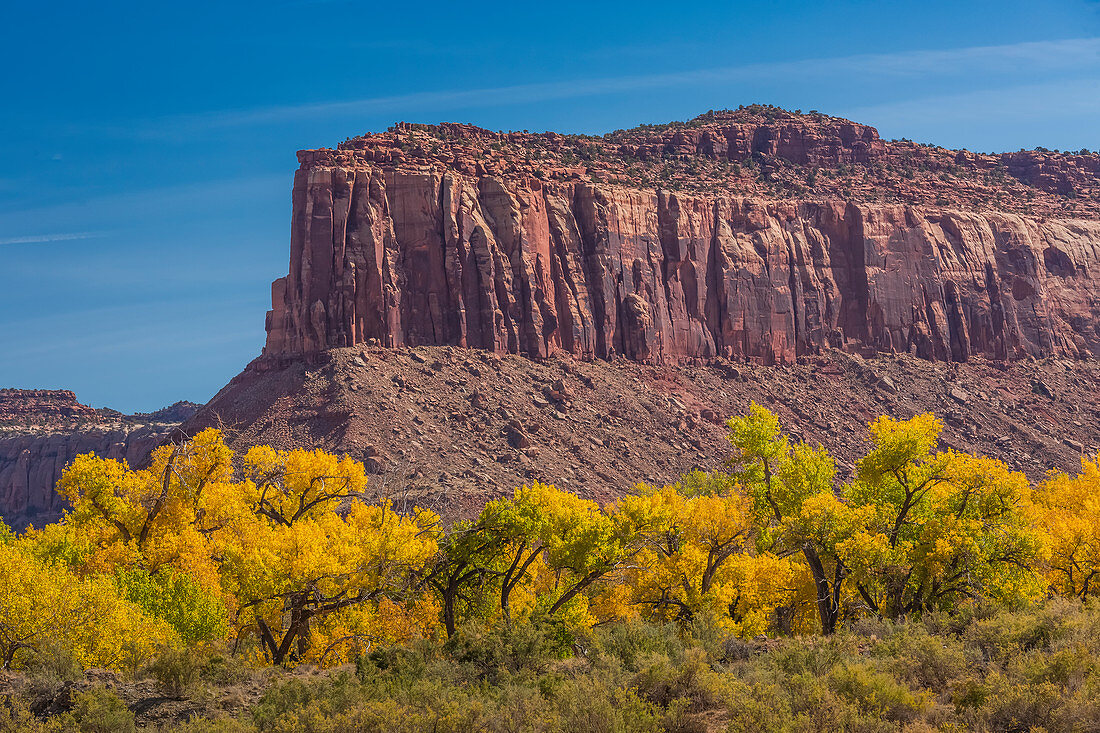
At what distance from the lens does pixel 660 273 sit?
3848 inches

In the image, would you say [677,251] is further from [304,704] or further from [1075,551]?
[304,704]

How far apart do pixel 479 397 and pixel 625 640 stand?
52.6 metres

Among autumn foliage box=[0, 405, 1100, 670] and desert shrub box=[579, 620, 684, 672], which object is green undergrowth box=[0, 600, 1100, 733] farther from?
autumn foliage box=[0, 405, 1100, 670]

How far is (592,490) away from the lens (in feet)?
232

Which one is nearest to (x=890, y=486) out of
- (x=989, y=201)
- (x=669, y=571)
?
(x=669, y=571)

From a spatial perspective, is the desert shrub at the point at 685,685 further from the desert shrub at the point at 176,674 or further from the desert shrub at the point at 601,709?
the desert shrub at the point at 176,674

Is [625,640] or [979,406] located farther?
[979,406]

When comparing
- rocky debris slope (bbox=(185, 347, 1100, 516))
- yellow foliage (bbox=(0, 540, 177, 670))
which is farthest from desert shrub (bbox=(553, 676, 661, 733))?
rocky debris slope (bbox=(185, 347, 1100, 516))

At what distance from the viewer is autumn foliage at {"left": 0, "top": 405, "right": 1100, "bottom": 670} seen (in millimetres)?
27203

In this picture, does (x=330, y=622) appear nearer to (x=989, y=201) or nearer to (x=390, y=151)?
(x=390, y=151)

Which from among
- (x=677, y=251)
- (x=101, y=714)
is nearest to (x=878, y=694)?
(x=101, y=714)

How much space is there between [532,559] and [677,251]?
2835 inches

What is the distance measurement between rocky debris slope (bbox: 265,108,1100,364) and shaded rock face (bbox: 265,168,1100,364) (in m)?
0.18

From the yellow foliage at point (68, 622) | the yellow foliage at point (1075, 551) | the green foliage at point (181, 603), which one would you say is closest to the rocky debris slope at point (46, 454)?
the green foliage at point (181, 603)
